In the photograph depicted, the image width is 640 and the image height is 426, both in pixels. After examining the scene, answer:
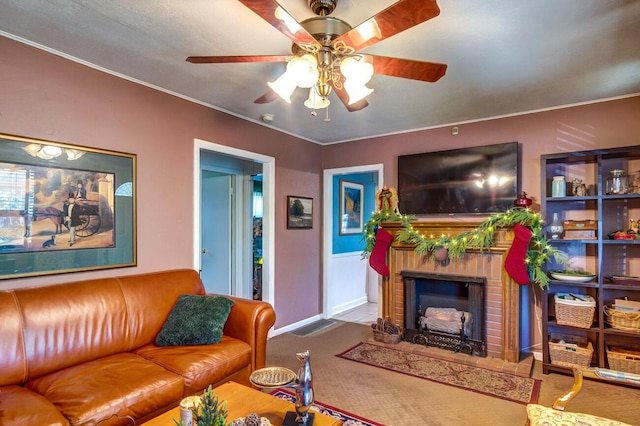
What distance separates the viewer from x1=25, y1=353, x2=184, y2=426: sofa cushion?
1649mm

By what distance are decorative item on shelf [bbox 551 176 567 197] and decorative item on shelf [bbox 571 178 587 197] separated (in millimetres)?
74

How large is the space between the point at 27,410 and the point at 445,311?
337cm

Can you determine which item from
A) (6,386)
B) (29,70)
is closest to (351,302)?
(6,386)

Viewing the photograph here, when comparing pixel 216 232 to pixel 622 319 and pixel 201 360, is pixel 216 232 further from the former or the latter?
pixel 622 319

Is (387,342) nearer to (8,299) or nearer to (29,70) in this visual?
(8,299)

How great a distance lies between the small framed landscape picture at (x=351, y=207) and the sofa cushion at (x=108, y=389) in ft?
11.8

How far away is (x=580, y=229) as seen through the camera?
10.2ft

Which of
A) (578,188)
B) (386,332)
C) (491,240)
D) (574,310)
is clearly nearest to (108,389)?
(386,332)

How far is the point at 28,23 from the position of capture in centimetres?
198

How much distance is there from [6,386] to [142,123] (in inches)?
75.5

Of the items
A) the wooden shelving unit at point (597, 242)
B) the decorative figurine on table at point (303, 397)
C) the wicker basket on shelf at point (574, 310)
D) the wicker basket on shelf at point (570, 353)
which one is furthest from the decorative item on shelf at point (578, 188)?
the decorative figurine on table at point (303, 397)

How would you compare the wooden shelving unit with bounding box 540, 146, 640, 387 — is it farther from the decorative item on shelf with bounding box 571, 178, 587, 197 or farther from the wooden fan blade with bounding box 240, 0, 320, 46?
the wooden fan blade with bounding box 240, 0, 320, 46

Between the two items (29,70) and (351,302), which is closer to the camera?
(29,70)

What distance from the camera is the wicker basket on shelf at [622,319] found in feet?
9.11
